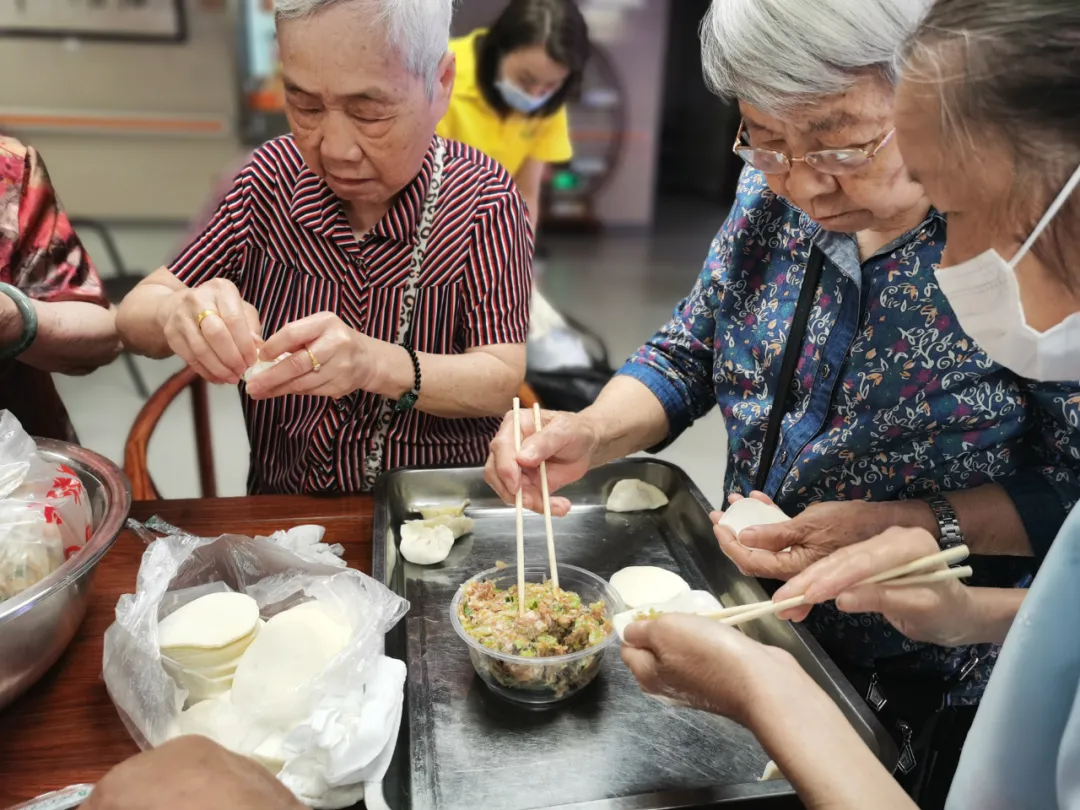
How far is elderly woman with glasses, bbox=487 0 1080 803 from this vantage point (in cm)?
116

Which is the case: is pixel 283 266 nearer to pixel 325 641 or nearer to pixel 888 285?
pixel 325 641

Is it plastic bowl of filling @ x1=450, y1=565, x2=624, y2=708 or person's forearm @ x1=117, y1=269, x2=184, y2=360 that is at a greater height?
person's forearm @ x1=117, y1=269, x2=184, y2=360

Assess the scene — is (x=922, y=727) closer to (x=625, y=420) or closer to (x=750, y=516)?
(x=750, y=516)

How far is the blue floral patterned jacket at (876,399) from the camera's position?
1.31 m

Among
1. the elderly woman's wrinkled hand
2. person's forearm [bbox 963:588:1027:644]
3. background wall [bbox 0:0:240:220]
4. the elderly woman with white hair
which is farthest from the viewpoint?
background wall [bbox 0:0:240:220]

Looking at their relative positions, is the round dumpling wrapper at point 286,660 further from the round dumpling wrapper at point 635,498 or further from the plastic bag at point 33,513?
the round dumpling wrapper at point 635,498

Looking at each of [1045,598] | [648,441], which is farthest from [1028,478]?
[648,441]

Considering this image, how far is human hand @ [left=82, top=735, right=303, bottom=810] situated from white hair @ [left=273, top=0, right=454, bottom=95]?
A: 1.19 metres

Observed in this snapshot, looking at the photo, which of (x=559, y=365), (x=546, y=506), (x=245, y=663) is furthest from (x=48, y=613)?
(x=559, y=365)

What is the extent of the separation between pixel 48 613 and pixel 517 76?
260cm

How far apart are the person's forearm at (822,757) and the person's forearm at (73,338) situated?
4.89 feet

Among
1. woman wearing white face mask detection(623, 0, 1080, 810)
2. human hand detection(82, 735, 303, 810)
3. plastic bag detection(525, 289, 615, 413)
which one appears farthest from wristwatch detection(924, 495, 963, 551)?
plastic bag detection(525, 289, 615, 413)

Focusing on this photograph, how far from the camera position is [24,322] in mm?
1489

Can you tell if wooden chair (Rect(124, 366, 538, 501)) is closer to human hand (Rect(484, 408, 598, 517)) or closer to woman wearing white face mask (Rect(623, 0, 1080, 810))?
human hand (Rect(484, 408, 598, 517))
